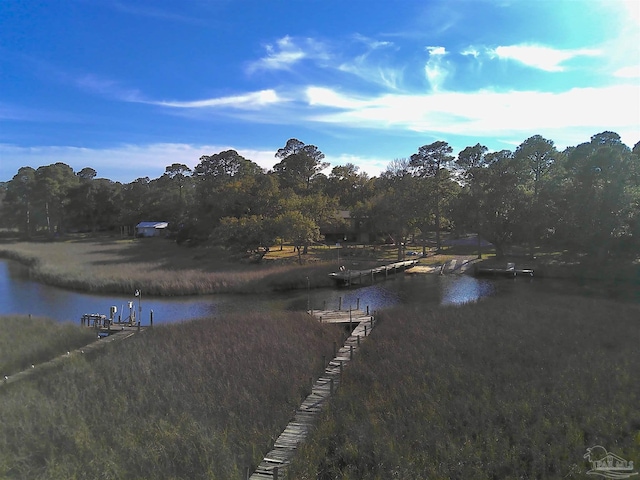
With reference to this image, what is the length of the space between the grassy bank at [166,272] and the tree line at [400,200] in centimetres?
550

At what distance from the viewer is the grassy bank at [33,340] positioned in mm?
18891

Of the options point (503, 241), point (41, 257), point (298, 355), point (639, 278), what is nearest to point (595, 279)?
point (639, 278)

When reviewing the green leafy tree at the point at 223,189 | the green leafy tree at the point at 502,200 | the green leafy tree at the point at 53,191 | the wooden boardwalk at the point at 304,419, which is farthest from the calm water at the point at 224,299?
the green leafy tree at the point at 53,191

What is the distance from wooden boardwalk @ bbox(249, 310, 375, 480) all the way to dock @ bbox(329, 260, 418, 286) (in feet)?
71.0

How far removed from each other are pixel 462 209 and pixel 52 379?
47010 mm

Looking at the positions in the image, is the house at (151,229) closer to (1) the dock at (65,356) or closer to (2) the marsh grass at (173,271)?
(2) the marsh grass at (173,271)

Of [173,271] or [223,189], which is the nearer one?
[173,271]

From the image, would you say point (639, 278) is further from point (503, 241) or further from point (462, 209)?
point (462, 209)

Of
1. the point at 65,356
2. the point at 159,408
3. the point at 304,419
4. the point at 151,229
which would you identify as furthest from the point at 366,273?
the point at 151,229

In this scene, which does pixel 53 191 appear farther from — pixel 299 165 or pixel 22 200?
pixel 299 165

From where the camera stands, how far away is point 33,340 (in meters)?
21.5

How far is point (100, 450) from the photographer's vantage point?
11195 mm

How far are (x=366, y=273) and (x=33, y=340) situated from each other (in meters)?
30.6

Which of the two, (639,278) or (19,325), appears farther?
(639,278)
